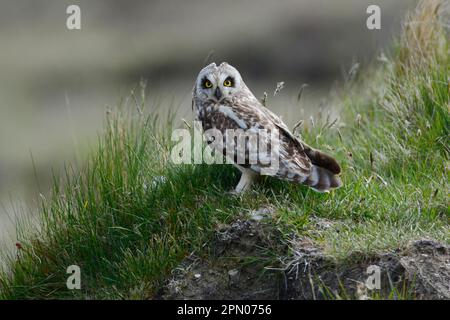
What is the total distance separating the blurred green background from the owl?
9776mm

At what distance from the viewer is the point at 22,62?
22234 mm

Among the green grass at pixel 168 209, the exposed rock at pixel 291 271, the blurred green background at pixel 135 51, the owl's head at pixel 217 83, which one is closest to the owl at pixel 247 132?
the owl's head at pixel 217 83

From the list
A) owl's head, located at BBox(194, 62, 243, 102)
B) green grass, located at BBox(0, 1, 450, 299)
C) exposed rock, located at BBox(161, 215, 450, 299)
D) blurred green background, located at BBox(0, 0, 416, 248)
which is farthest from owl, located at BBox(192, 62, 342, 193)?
blurred green background, located at BBox(0, 0, 416, 248)

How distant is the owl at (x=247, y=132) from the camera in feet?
19.0

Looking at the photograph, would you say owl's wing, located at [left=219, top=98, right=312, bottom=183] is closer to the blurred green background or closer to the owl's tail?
the owl's tail

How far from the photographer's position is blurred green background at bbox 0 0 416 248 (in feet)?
59.7

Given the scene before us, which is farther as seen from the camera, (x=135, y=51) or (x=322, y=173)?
(x=135, y=51)

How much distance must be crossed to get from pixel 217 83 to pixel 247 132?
0.43m

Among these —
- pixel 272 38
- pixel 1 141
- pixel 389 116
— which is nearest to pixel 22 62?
pixel 1 141

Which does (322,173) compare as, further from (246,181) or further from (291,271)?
(291,271)

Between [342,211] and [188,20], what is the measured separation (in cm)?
1698

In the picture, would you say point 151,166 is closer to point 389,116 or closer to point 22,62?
point 389,116

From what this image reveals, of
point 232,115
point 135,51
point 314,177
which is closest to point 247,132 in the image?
point 232,115

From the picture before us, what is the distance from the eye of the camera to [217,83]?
6152 mm
